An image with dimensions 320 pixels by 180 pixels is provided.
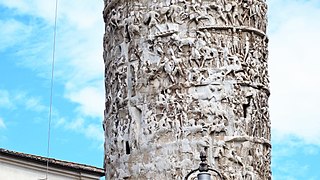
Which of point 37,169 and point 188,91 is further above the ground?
point 37,169

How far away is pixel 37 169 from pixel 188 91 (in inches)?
378

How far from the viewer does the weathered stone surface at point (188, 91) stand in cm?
689

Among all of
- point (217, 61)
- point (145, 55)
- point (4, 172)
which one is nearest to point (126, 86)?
point (145, 55)

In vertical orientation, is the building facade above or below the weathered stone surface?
above

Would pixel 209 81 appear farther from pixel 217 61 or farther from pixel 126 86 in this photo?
pixel 126 86

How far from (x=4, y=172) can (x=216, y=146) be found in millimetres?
9752

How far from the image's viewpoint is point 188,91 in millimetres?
6969

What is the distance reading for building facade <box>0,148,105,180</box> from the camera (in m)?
15.9

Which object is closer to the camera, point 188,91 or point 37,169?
point 188,91

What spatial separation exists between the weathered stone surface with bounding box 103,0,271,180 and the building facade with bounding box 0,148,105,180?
8.80 metres

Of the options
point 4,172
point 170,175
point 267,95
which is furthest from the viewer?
point 4,172

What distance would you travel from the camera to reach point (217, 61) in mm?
7035

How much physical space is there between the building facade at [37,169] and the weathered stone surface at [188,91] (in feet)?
28.9

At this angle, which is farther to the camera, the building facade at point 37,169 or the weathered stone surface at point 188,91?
the building facade at point 37,169
